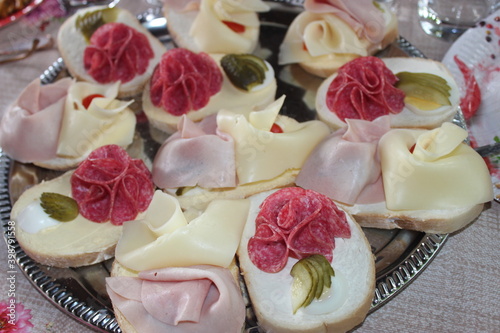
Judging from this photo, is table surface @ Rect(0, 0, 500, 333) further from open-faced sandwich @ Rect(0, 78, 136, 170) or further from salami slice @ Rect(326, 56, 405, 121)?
→ salami slice @ Rect(326, 56, 405, 121)

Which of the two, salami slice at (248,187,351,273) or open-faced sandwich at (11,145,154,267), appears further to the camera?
open-faced sandwich at (11,145,154,267)

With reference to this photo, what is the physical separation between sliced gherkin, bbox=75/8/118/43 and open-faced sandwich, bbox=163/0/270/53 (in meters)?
0.38

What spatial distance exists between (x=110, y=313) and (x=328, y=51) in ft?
6.29

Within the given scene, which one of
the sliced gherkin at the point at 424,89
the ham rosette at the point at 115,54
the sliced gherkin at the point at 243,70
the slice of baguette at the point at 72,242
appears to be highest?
the ham rosette at the point at 115,54

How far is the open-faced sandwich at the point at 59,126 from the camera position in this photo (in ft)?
9.12

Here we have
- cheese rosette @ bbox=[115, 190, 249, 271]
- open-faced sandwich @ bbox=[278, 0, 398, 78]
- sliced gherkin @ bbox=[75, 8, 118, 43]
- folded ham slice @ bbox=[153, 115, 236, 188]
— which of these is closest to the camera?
cheese rosette @ bbox=[115, 190, 249, 271]

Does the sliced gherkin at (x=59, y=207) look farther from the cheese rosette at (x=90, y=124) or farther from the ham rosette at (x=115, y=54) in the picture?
the ham rosette at (x=115, y=54)

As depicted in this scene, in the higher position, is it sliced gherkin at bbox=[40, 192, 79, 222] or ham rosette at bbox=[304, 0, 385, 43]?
ham rosette at bbox=[304, 0, 385, 43]

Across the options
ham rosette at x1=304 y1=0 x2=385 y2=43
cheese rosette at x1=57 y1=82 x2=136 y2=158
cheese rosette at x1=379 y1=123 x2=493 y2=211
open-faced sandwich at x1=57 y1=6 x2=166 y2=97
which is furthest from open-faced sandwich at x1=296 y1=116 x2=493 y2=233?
open-faced sandwich at x1=57 y1=6 x2=166 y2=97

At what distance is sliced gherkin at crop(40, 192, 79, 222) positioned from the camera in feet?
8.00

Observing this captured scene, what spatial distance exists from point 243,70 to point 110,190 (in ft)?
3.53

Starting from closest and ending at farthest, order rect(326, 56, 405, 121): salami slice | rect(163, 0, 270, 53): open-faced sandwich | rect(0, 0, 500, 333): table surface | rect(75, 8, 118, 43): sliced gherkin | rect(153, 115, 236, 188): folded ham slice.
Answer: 1. rect(0, 0, 500, 333): table surface
2. rect(153, 115, 236, 188): folded ham slice
3. rect(326, 56, 405, 121): salami slice
4. rect(163, 0, 270, 53): open-faced sandwich
5. rect(75, 8, 118, 43): sliced gherkin

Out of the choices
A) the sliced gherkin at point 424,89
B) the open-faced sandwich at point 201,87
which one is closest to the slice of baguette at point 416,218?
the sliced gherkin at point 424,89

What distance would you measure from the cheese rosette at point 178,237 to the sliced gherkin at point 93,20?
5.31ft
